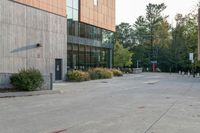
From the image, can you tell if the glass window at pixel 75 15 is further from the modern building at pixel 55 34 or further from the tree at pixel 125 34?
the tree at pixel 125 34

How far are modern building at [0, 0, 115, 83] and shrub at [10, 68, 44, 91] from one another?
3863 millimetres

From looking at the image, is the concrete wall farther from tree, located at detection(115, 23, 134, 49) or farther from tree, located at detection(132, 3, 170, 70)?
tree, located at detection(115, 23, 134, 49)

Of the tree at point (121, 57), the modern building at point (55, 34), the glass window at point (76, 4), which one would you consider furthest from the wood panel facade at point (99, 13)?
the tree at point (121, 57)

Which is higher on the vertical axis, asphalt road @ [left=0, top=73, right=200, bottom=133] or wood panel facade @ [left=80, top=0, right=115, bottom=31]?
wood panel facade @ [left=80, top=0, right=115, bottom=31]

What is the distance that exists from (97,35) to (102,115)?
3597 cm

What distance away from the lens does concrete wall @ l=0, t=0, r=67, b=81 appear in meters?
27.5

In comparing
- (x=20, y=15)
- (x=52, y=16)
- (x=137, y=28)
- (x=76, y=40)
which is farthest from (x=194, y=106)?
(x=137, y=28)

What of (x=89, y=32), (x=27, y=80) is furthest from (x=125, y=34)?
(x=27, y=80)

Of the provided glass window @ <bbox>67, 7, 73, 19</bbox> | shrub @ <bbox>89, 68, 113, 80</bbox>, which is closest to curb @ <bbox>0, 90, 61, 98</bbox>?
glass window @ <bbox>67, 7, 73, 19</bbox>

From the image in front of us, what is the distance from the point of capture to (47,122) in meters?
11.8

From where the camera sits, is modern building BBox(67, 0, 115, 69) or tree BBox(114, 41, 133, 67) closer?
modern building BBox(67, 0, 115, 69)

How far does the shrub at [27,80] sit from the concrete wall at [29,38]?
3.86 m

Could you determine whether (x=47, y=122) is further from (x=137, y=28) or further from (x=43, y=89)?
(x=137, y=28)

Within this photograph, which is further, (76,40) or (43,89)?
(76,40)
